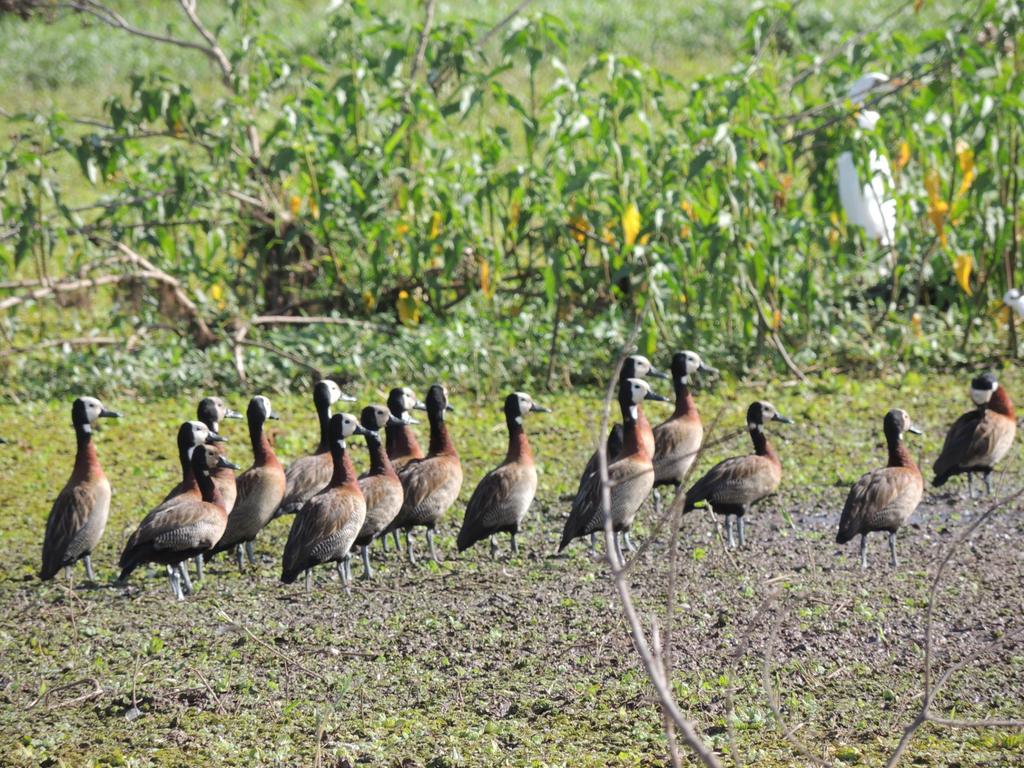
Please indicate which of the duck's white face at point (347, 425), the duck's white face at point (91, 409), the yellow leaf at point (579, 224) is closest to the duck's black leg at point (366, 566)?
the duck's white face at point (347, 425)

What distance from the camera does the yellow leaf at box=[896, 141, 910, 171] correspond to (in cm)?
992

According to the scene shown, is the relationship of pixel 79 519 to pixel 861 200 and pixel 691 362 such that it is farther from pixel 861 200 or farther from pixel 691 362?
pixel 861 200

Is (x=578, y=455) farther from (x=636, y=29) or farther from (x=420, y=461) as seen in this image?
(x=636, y=29)

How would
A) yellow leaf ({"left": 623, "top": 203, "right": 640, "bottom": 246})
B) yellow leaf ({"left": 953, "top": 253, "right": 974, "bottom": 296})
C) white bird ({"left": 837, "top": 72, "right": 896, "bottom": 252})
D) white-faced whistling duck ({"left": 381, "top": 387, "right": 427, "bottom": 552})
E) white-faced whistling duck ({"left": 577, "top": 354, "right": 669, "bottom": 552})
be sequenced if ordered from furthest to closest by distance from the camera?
white bird ({"left": 837, "top": 72, "right": 896, "bottom": 252}) < yellow leaf ({"left": 953, "top": 253, "right": 974, "bottom": 296}) < yellow leaf ({"left": 623, "top": 203, "right": 640, "bottom": 246}) < white-faced whistling duck ({"left": 381, "top": 387, "right": 427, "bottom": 552}) < white-faced whistling duck ({"left": 577, "top": 354, "right": 669, "bottom": 552})

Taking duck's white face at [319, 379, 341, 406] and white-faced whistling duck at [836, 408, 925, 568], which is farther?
duck's white face at [319, 379, 341, 406]

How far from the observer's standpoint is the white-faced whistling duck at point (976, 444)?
7.32 m

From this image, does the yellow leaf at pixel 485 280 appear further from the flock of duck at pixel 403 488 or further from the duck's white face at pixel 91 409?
the duck's white face at pixel 91 409

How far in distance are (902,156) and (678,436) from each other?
354 centimetres

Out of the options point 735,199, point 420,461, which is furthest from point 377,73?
point 420,461

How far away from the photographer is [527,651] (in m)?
5.77

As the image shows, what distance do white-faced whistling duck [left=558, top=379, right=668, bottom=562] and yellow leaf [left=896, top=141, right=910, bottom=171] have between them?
140 inches

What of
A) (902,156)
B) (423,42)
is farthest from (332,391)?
(902,156)

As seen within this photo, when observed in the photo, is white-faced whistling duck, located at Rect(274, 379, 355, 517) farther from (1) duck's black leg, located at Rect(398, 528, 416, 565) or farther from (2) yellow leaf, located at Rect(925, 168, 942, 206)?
(2) yellow leaf, located at Rect(925, 168, 942, 206)

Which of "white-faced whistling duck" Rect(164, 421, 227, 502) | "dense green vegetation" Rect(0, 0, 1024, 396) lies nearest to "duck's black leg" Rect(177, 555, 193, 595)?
"white-faced whistling duck" Rect(164, 421, 227, 502)
